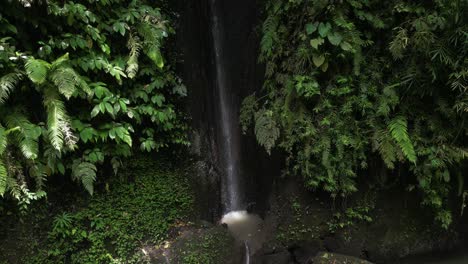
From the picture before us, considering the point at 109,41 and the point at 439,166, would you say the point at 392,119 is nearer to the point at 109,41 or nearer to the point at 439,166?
the point at 439,166

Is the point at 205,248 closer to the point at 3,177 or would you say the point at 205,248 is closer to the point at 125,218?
the point at 125,218

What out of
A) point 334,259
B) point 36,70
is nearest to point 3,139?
point 36,70

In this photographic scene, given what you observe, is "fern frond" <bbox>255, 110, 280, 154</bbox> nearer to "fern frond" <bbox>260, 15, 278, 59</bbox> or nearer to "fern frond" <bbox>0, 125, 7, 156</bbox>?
"fern frond" <bbox>260, 15, 278, 59</bbox>

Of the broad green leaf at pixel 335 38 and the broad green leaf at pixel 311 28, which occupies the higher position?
the broad green leaf at pixel 311 28

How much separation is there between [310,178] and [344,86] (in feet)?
4.58

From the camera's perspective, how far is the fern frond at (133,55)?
4344 mm

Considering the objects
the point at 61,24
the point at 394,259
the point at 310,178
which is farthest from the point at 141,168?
the point at 394,259

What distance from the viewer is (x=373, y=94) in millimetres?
4645

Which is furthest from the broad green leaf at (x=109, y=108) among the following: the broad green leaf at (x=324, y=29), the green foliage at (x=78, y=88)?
the broad green leaf at (x=324, y=29)

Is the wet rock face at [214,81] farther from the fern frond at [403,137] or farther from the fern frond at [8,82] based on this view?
the fern frond at [8,82]

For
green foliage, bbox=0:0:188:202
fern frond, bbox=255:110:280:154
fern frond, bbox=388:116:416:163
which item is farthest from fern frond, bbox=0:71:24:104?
fern frond, bbox=388:116:416:163

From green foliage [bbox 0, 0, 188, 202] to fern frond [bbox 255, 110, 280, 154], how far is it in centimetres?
122

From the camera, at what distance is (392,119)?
4.57 meters

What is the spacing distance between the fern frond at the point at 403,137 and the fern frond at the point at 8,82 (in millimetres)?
4401
